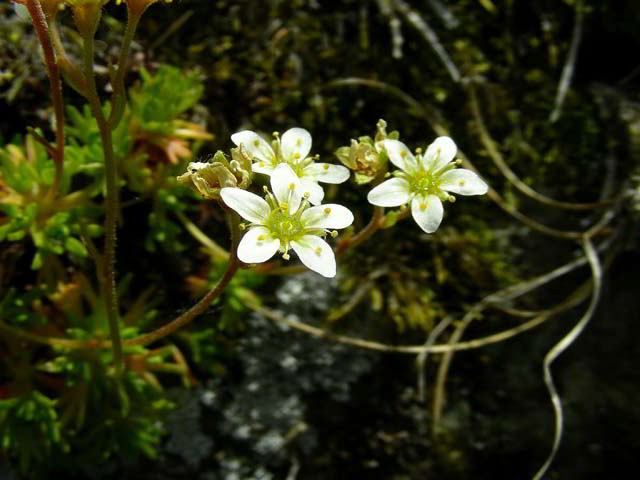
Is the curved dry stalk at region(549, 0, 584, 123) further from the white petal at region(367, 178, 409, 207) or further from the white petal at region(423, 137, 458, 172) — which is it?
the white petal at region(367, 178, 409, 207)

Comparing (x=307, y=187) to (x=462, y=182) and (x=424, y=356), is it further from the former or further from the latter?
(x=424, y=356)

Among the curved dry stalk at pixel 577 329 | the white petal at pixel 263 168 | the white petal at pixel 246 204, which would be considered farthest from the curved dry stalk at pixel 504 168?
the white petal at pixel 246 204

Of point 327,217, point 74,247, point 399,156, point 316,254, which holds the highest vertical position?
point 399,156

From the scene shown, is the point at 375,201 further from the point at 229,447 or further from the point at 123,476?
the point at 123,476

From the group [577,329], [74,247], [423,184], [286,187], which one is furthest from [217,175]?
[577,329]

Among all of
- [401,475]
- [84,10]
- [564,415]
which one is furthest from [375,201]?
[564,415]

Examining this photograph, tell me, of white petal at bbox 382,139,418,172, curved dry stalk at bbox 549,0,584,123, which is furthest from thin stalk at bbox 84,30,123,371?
curved dry stalk at bbox 549,0,584,123
